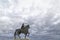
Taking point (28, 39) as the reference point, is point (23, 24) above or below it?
above

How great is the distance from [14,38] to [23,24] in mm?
3646

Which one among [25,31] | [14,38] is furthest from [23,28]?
[14,38]

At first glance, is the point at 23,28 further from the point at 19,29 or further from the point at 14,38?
the point at 14,38

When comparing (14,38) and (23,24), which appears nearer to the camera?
(23,24)

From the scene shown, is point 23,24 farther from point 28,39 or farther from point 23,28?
point 28,39

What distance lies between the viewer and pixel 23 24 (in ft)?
84.6

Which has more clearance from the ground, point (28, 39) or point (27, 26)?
point (27, 26)

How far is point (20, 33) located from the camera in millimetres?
27203

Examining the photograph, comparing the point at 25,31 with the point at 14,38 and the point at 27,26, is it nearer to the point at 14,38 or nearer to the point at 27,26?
the point at 27,26

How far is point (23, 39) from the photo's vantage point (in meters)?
26.2

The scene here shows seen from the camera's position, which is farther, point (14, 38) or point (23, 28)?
point (14, 38)

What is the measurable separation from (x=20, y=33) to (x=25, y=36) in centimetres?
123

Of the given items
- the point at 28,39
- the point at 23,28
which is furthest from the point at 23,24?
the point at 28,39

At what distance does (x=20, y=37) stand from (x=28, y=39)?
147cm
